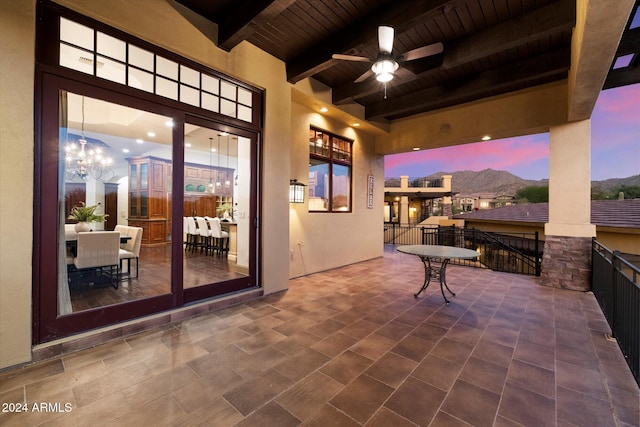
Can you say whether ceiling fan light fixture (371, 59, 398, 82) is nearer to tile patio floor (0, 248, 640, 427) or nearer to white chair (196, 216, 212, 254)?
tile patio floor (0, 248, 640, 427)

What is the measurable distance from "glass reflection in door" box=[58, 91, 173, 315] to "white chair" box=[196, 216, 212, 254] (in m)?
1.35

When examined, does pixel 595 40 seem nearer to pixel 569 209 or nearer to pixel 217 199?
pixel 569 209

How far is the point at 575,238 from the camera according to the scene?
436 centimetres

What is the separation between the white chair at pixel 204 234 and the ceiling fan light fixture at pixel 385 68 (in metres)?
5.02

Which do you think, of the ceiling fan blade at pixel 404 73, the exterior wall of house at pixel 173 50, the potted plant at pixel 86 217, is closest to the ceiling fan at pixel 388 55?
the ceiling fan blade at pixel 404 73

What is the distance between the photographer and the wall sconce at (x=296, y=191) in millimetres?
4622

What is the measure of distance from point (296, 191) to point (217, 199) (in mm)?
1659

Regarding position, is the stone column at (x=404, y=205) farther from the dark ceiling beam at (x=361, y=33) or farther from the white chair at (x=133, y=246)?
the white chair at (x=133, y=246)

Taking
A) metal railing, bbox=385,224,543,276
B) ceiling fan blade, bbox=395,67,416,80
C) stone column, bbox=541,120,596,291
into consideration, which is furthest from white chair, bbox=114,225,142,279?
stone column, bbox=541,120,596,291

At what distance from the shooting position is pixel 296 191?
185 inches

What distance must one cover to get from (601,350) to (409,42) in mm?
4180

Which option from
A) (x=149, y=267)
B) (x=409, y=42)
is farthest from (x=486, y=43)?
(x=149, y=267)

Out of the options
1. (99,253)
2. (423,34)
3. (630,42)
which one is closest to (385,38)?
(423,34)

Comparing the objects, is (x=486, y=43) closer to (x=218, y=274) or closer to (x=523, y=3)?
(x=523, y=3)
